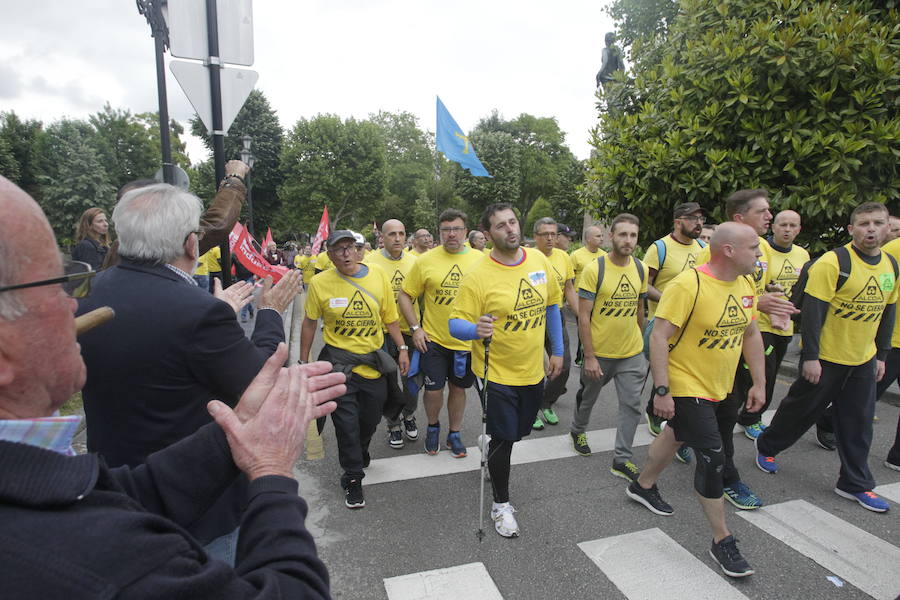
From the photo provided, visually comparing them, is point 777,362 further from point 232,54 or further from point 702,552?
point 232,54

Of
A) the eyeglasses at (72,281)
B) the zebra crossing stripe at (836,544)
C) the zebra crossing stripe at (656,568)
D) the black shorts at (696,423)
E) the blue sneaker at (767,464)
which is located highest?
the eyeglasses at (72,281)

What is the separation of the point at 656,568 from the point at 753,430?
269 cm

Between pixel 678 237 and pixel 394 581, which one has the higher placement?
pixel 678 237

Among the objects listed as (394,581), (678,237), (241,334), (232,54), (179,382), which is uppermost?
(232,54)

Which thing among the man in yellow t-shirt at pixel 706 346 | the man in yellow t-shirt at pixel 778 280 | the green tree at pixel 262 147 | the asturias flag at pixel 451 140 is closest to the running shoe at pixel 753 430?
the man in yellow t-shirt at pixel 778 280

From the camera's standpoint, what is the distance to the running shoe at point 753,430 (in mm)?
4941

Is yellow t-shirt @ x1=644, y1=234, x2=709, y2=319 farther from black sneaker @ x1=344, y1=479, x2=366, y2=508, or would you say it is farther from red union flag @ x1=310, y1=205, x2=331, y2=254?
red union flag @ x1=310, y1=205, x2=331, y2=254

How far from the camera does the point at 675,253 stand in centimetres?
514

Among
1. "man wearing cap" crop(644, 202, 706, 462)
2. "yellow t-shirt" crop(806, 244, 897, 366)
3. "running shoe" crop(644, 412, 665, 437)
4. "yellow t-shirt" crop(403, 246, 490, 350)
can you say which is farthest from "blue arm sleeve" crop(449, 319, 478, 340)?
"yellow t-shirt" crop(806, 244, 897, 366)

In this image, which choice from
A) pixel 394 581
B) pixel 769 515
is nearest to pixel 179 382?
pixel 394 581

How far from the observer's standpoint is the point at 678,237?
520cm

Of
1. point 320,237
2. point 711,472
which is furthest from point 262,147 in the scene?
point 711,472

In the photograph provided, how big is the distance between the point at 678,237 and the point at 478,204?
3702 centimetres

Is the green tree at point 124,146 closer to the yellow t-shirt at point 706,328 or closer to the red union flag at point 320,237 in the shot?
the red union flag at point 320,237
